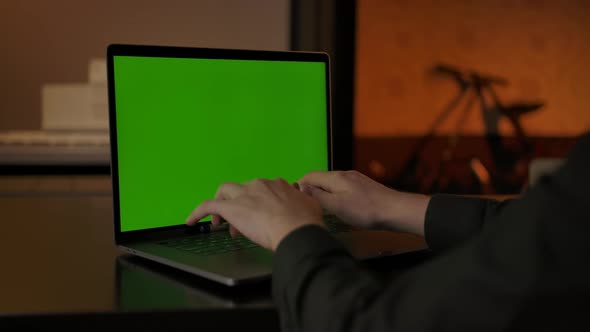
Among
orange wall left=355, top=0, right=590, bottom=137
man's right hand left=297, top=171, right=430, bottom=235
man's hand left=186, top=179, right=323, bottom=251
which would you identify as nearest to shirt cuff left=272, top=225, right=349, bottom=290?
man's hand left=186, top=179, right=323, bottom=251

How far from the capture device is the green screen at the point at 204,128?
93 centimetres

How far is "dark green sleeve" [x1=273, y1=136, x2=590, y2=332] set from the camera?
502 millimetres

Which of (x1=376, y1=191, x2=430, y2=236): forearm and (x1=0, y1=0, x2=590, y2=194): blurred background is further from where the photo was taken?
(x1=0, y1=0, x2=590, y2=194): blurred background

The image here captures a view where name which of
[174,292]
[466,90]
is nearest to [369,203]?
[174,292]

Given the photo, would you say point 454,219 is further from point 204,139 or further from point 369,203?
point 204,139

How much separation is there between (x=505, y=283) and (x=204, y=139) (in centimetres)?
59

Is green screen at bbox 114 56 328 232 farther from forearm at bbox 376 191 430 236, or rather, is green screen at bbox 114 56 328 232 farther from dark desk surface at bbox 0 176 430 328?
forearm at bbox 376 191 430 236

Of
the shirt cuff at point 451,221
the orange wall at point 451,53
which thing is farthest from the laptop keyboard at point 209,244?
the orange wall at point 451,53

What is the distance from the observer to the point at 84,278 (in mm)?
746

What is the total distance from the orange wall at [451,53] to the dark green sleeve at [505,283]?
14.2 ft

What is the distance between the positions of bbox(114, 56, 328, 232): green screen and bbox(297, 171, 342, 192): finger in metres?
0.13

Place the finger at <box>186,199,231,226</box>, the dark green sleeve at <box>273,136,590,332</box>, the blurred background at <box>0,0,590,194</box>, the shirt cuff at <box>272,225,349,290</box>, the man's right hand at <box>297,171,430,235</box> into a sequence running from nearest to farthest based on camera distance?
the dark green sleeve at <box>273,136,590,332</box>
the shirt cuff at <box>272,225,349,290</box>
the finger at <box>186,199,231,226</box>
the man's right hand at <box>297,171,430,235</box>
the blurred background at <box>0,0,590,194</box>

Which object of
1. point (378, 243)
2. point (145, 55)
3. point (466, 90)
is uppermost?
point (145, 55)

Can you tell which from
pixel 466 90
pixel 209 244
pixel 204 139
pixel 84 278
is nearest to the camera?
pixel 84 278
